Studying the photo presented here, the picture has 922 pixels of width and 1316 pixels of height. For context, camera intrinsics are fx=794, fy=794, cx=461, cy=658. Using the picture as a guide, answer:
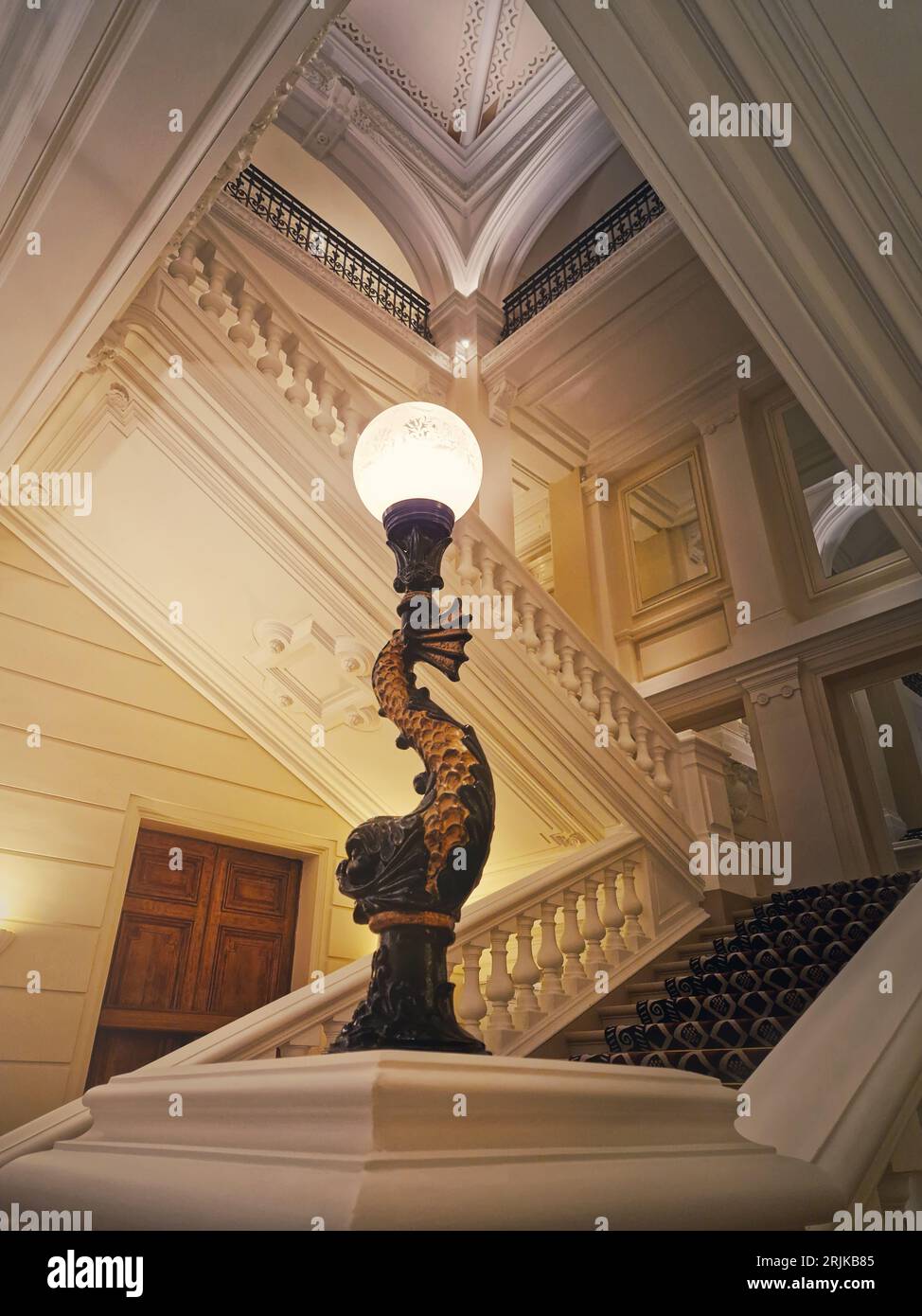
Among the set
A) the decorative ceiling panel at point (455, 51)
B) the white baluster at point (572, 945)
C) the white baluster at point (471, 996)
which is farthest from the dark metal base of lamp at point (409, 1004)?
the decorative ceiling panel at point (455, 51)

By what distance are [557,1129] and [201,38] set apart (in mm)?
3152

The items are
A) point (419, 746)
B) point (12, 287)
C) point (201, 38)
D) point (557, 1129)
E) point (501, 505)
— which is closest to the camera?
point (557, 1129)

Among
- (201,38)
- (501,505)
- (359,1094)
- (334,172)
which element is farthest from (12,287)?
(334,172)

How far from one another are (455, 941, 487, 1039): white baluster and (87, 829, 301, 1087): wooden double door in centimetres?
202

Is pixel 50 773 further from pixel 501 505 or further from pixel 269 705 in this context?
pixel 501 505

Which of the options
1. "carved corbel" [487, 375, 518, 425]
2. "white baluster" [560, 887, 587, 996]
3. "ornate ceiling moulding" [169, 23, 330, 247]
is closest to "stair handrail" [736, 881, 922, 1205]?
"white baluster" [560, 887, 587, 996]

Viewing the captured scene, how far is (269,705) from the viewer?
5105 millimetres

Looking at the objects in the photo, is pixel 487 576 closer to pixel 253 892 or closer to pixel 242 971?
pixel 253 892

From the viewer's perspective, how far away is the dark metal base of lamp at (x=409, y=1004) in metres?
1.04

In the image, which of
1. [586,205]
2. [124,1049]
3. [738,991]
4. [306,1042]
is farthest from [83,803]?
[586,205]

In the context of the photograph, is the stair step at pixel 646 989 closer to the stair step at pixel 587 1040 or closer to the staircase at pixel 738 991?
the staircase at pixel 738 991

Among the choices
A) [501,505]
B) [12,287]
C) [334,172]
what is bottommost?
[12,287]

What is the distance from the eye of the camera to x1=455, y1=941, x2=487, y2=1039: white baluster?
3.32 metres
